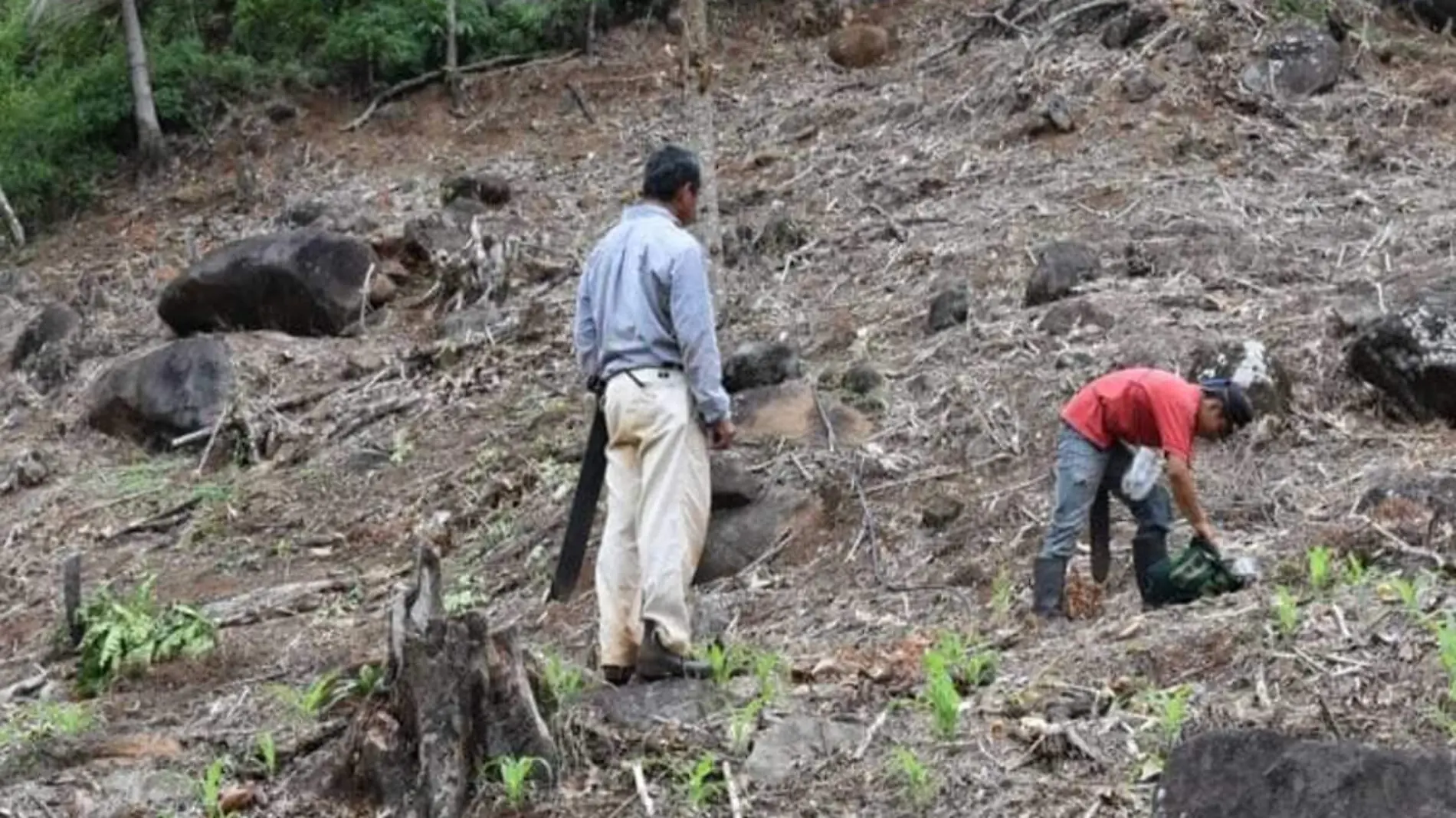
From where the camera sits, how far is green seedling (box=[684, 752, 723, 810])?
16.6 feet

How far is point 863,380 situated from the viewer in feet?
32.6

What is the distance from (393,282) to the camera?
546 inches

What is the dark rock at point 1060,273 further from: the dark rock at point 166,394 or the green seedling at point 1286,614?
the green seedling at point 1286,614

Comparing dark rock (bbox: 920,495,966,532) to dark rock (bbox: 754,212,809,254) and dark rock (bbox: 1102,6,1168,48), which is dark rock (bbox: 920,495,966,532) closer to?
dark rock (bbox: 754,212,809,254)

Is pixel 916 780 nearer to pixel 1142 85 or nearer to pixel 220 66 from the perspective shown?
pixel 1142 85

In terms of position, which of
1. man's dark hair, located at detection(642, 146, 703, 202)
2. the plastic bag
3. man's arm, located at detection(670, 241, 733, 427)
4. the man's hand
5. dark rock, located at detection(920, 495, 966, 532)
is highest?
man's dark hair, located at detection(642, 146, 703, 202)

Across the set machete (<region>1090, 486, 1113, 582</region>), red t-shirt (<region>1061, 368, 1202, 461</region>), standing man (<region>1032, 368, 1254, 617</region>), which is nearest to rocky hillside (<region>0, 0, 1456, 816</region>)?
machete (<region>1090, 486, 1113, 582</region>)

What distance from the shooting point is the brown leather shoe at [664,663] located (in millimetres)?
5910

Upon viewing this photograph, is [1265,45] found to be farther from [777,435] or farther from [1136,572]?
[1136,572]

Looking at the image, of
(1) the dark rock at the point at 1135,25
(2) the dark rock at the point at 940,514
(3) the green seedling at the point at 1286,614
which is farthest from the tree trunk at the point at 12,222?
(3) the green seedling at the point at 1286,614

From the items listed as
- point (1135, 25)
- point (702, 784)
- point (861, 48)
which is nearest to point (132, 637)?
point (702, 784)

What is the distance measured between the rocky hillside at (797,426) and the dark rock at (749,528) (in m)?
0.02

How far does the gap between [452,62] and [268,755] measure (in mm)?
12739

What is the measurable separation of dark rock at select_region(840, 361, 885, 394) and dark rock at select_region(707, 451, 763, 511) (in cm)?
110
